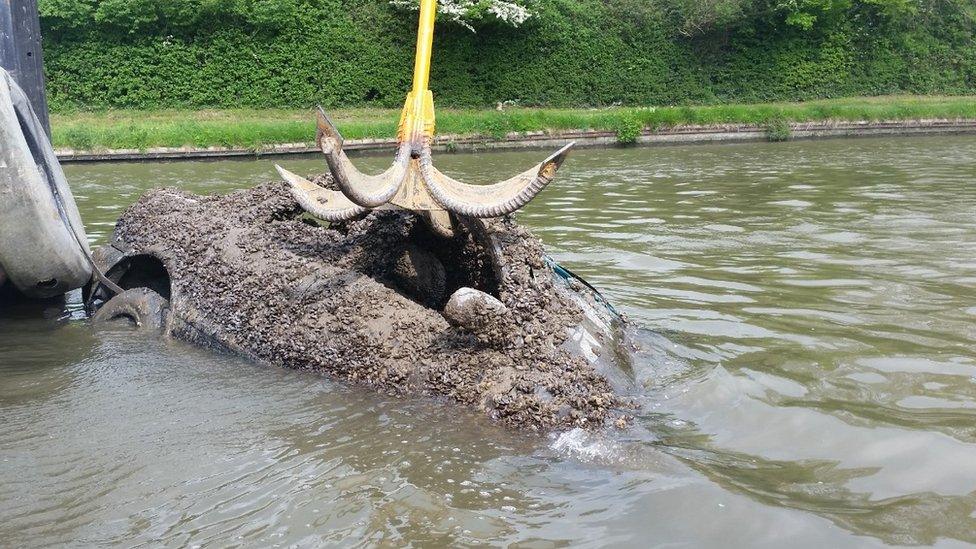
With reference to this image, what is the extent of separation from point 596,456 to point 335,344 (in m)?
1.71

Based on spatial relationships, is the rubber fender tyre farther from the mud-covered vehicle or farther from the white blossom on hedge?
the white blossom on hedge

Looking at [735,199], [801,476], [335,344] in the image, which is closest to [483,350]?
[335,344]

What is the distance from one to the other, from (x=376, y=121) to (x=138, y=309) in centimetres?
1619

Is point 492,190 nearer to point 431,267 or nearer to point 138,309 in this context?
point 431,267

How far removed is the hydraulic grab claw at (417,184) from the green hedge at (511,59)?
62.8ft

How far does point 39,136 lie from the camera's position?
622 cm

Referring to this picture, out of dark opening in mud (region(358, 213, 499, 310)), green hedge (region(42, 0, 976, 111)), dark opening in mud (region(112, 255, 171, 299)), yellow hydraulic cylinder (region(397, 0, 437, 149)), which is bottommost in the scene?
dark opening in mud (region(112, 255, 171, 299))

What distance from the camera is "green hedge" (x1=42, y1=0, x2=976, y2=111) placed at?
907 inches

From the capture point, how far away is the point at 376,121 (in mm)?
21797

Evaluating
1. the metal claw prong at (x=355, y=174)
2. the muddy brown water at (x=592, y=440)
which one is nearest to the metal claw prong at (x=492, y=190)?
the metal claw prong at (x=355, y=174)

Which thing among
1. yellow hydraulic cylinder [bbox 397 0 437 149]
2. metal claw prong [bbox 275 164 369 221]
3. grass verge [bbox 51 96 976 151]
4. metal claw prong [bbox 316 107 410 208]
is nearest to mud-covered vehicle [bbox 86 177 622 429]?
metal claw prong [bbox 275 164 369 221]

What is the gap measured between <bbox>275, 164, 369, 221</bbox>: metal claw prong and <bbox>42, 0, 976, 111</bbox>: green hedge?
18873mm

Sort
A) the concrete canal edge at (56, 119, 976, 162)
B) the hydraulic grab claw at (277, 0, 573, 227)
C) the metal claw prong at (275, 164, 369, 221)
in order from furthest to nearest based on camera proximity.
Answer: the concrete canal edge at (56, 119, 976, 162)
the metal claw prong at (275, 164, 369, 221)
the hydraulic grab claw at (277, 0, 573, 227)

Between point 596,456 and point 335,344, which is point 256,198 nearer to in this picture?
point 335,344
